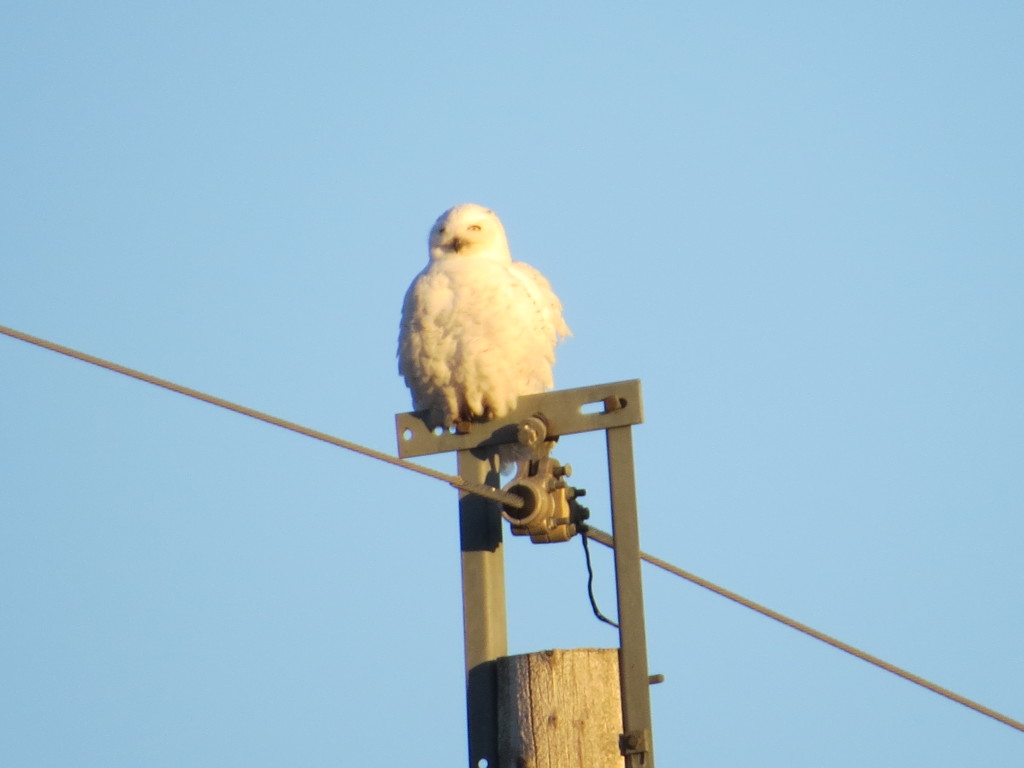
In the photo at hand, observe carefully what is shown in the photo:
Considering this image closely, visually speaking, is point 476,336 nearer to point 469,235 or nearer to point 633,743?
point 469,235

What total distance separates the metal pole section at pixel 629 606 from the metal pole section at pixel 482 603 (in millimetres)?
399

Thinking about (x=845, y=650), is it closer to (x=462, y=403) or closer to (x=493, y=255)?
(x=462, y=403)

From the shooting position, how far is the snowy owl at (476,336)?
5.26m

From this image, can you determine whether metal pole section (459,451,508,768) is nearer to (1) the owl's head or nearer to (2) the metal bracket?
(2) the metal bracket

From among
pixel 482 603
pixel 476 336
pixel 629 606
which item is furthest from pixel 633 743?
pixel 476 336

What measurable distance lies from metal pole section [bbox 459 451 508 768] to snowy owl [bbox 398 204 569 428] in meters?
0.29

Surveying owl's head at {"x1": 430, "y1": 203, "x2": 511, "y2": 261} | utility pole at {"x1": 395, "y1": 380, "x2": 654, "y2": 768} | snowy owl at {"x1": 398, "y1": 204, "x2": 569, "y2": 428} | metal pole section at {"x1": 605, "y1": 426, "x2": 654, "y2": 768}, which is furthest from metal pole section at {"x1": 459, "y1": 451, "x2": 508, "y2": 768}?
owl's head at {"x1": 430, "y1": 203, "x2": 511, "y2": 261}

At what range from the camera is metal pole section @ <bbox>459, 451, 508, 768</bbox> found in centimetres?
451

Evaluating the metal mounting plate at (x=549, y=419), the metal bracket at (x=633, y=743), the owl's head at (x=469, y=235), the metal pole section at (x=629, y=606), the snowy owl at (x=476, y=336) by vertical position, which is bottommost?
the metal bracket at (x=633, y=743)

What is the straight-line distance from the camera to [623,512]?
4.62 metres

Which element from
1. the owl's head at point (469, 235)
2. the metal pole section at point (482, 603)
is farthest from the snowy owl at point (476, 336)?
the metal pole section at point (482, 603)

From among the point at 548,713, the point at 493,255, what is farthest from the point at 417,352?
the point at 548,713

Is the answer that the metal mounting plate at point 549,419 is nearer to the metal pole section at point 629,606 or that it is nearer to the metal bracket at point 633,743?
the metal pole section at point 629,606

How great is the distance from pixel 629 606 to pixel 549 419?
2.25 feet
